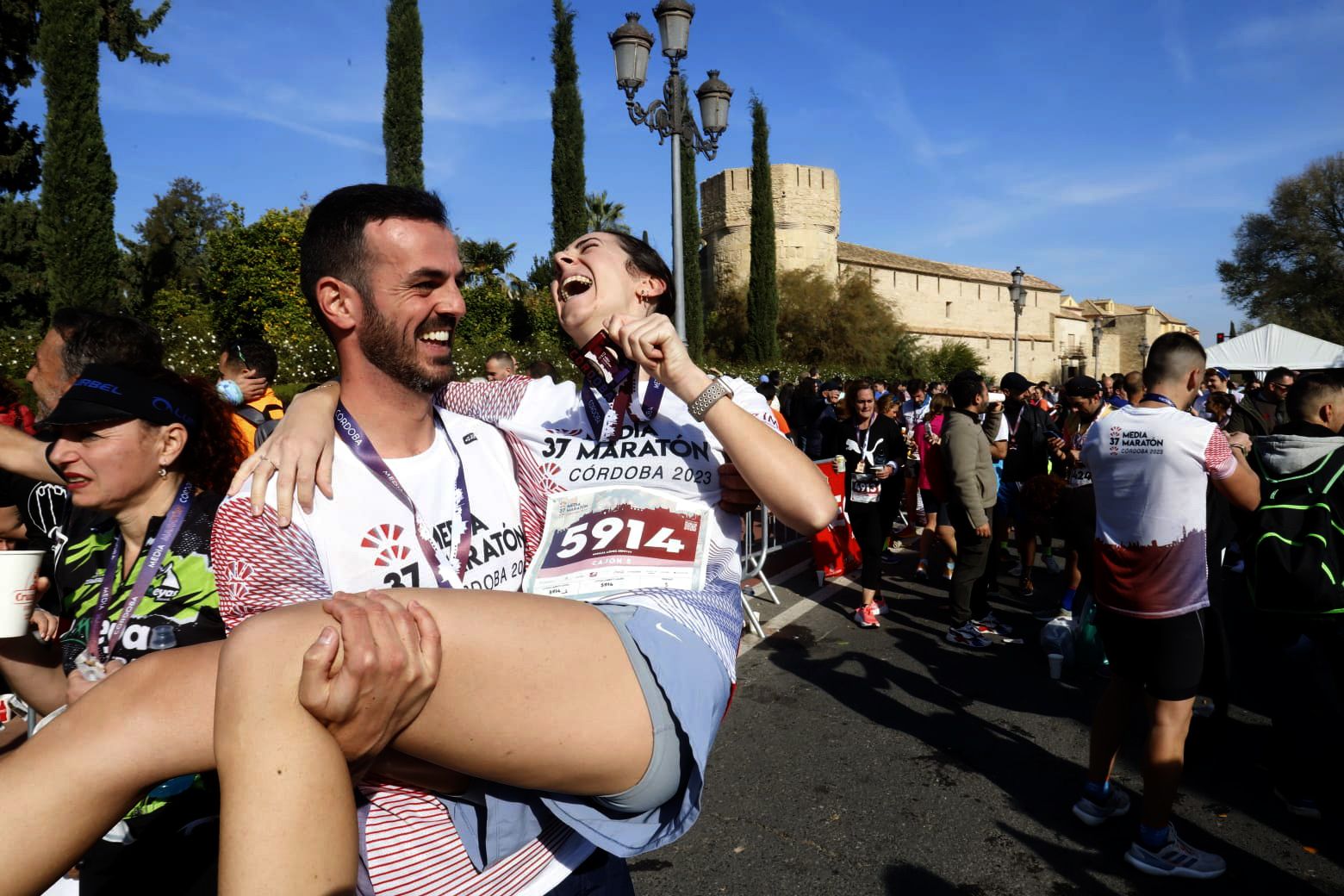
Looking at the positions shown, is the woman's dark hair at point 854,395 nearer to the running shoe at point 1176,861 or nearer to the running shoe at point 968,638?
the running shoe at point 968,638

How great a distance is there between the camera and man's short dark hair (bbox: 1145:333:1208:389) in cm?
366

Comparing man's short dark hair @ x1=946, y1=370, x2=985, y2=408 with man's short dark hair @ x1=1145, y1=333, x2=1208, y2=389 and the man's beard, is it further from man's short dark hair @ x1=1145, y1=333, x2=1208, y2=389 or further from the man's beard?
the man's beard

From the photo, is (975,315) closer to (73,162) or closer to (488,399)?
(73,162)

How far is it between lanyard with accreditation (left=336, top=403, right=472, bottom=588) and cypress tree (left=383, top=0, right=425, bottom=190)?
23.5 meters

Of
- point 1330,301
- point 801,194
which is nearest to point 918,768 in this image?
point 801,194

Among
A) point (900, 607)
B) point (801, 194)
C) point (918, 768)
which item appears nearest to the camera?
point (918, 768)

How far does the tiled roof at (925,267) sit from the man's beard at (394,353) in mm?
50127

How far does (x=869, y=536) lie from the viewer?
712cm

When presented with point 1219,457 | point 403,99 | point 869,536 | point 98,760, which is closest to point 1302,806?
point 1219,457

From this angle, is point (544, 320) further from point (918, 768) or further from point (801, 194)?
point (918, 768)

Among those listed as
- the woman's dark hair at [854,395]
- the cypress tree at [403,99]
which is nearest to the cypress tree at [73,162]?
the cypress tree at [403,99]

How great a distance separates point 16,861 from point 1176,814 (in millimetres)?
4331

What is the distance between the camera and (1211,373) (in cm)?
1132

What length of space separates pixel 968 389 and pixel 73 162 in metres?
20.6
